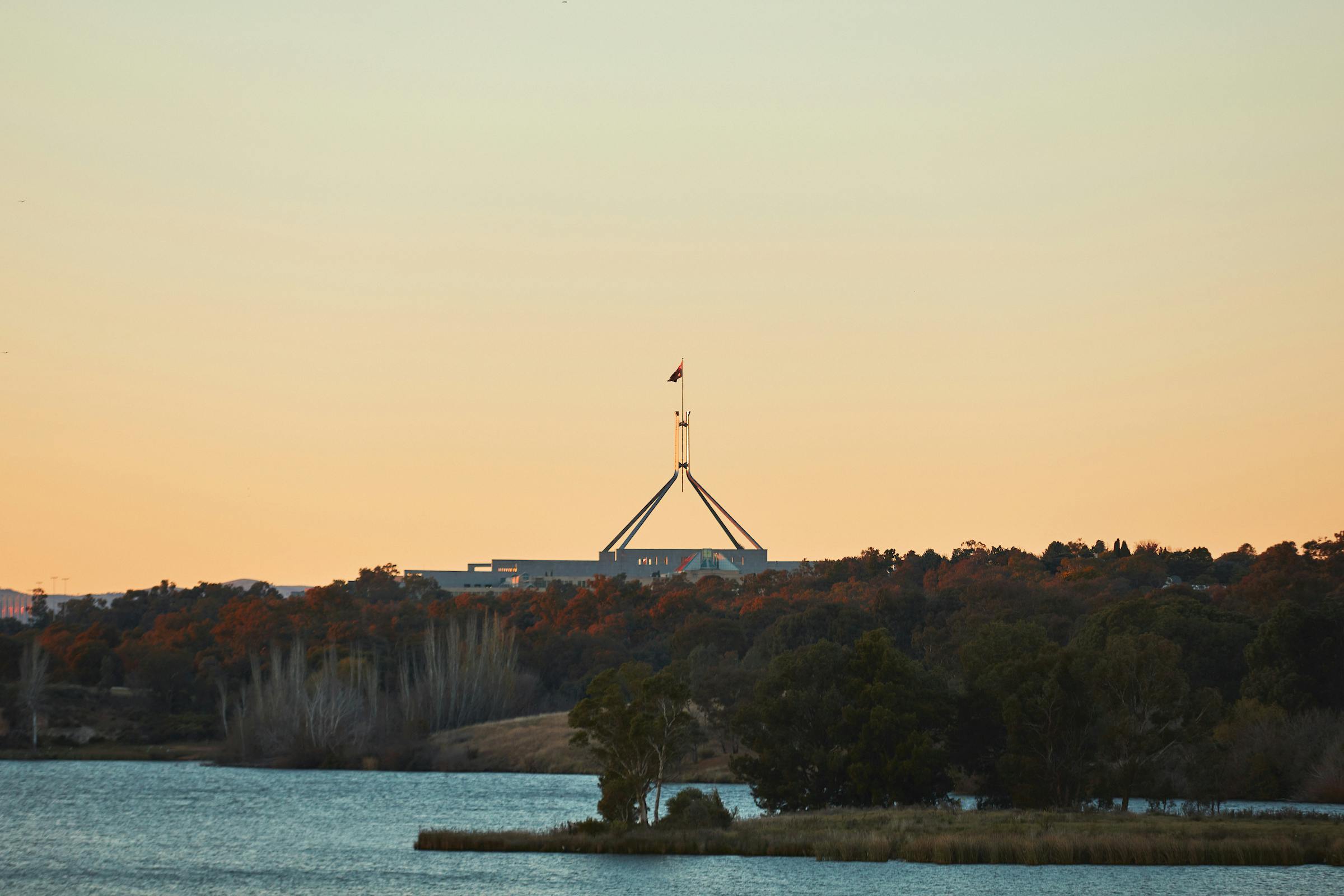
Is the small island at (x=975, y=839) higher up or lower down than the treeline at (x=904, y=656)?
lower down

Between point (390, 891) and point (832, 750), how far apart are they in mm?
19358

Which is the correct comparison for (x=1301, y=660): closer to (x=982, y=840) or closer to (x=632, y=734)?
(x=982, y=840)

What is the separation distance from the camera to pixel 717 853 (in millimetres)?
43812

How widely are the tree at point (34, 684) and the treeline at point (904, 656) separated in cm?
105

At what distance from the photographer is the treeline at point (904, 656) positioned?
2099 inches

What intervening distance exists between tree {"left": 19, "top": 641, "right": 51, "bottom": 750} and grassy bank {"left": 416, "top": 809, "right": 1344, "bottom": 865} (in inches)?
2213

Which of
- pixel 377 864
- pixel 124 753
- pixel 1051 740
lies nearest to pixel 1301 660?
pixel 1051 740

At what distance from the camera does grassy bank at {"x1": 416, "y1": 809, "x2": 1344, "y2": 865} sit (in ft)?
135

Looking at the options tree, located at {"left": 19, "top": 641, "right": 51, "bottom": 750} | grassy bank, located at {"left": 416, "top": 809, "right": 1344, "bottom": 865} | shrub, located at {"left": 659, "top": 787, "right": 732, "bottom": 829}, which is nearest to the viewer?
grassy bank, located at {"left": 416, "top": 809, "right": 1344, "bottom": 865}

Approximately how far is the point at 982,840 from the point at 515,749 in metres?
48.7

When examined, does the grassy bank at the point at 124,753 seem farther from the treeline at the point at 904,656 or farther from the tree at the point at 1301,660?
the tree at the point at 1301,660

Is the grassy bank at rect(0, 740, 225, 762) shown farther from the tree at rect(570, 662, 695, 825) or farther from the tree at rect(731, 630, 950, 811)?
the tree at rect(570, 662, 695, 825)

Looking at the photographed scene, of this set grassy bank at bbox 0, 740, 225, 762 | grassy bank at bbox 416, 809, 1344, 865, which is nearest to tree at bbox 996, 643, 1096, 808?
grassy bank at bbox 416, 809, 1344, 865

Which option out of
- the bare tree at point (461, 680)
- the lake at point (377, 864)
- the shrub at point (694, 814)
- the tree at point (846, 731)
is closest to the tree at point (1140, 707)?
the tree at point (846, 731)
